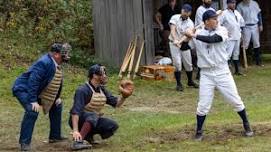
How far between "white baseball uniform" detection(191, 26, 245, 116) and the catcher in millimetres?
978

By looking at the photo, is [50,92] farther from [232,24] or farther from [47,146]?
[232,24]

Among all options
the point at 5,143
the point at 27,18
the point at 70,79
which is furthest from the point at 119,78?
the point at 5,143

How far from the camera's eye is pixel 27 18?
18469 mm

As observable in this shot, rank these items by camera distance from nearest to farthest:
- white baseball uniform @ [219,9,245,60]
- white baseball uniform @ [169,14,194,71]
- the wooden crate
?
white baseball uniform @ [169,14,194,71] → the wooden crate → white baseball uniform @ [219,9,245,60]

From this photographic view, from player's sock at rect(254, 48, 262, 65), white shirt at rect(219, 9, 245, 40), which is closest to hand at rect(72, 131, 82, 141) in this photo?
white shirt at rect(219, 9, 245, 40)

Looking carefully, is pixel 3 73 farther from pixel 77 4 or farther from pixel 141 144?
pixel 141 144

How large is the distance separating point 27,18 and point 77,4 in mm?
1671

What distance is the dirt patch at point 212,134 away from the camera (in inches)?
349

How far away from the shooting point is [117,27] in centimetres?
1697

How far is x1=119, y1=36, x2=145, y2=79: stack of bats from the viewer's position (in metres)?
16.1

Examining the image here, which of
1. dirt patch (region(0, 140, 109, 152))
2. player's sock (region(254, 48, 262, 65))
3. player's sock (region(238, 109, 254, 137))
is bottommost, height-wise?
player's sock (region(254, 48, 262, 65))

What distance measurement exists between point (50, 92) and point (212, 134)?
2.34 meters

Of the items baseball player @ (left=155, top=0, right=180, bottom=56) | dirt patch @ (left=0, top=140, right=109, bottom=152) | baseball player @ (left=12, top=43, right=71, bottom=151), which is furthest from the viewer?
baseball player @ (left=155, top=0, right=180, bottom=56)

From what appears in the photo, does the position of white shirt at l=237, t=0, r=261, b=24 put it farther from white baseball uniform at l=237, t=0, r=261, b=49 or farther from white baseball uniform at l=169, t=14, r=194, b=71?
white baseball uniform at l=169, t=14, r=194, b=71
